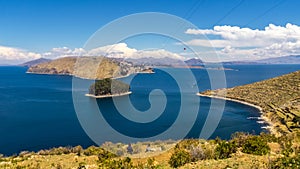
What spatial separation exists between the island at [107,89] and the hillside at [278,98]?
23877 mm

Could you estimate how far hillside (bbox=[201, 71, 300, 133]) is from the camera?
4297 cm

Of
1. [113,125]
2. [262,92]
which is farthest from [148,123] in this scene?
[262,92]

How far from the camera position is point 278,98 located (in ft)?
197

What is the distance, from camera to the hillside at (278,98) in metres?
43.0

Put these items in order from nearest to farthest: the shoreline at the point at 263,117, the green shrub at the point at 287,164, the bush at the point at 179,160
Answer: the green shrub at the point at 287,164, the bush at the point at 179,160, the shoreline at the point at 263,117

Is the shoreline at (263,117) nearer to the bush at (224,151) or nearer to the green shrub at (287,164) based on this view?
the bush at (224,151)

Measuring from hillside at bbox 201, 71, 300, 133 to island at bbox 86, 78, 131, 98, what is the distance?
23877 mm

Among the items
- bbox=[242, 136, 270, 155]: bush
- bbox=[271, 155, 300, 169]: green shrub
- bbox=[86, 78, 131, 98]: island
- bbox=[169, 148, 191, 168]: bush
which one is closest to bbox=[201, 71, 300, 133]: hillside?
bbox=[86, 78, 131, 98]: island

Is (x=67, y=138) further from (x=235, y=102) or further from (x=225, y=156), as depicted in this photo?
(x=235, y=102)

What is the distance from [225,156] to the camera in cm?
1362

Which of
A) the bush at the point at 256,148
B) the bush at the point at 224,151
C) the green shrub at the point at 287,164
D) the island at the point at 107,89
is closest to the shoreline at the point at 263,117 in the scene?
the bush at the point at 256,148

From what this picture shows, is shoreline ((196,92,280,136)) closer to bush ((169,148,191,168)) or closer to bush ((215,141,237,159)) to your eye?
bush ((215,141,237,159))

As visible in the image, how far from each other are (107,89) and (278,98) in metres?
43.7

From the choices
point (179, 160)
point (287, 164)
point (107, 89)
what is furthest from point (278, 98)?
point (287, 164)
